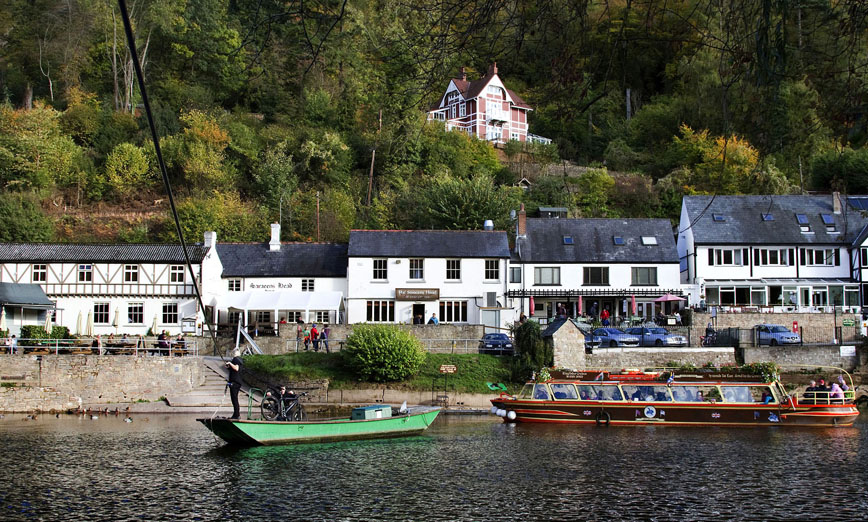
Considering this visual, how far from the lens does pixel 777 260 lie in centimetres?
4962

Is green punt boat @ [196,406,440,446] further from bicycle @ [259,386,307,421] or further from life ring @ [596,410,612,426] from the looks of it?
life ring @ [596,410,612,426]

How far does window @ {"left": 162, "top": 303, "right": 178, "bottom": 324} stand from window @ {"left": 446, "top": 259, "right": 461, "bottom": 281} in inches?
577

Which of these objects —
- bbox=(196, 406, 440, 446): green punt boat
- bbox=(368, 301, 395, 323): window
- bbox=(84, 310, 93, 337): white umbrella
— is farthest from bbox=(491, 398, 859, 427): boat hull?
bbox=(84, 310, 93, 337): white umbrella

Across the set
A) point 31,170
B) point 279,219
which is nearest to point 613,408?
point 279,219

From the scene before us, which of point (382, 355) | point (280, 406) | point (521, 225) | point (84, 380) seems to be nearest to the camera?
point (280, 406)

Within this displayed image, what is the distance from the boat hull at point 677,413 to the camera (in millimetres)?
28969

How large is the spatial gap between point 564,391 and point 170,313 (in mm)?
23931

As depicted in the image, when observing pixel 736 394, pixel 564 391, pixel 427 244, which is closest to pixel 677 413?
pixel 736 394

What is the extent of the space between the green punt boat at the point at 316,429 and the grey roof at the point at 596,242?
2327 centimetres

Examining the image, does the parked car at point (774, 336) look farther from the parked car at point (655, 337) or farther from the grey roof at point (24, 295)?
the grey roof at point (24, 295)

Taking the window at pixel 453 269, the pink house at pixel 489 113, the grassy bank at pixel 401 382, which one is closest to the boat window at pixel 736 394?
the grassy bank at pixel 401 382

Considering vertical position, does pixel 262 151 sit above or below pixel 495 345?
above

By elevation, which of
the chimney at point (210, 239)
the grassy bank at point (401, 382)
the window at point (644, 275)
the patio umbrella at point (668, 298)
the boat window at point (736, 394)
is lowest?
the boat window at point (736, 394)

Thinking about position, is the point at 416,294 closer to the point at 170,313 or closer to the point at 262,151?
the point at 170,313
